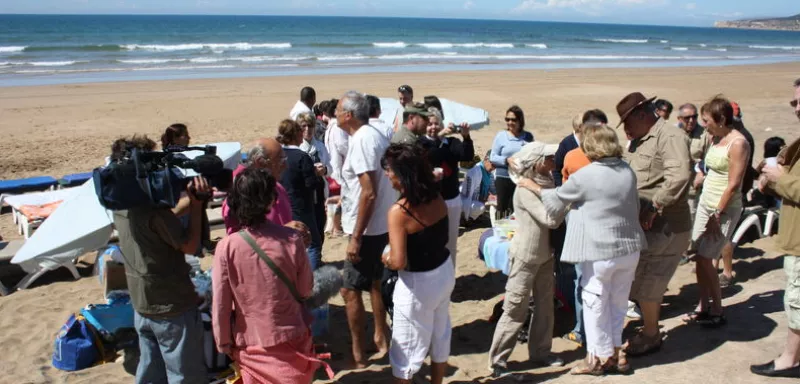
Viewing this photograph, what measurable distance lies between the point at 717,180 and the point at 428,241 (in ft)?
9.61

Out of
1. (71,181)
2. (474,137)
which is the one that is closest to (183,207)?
(71,181)

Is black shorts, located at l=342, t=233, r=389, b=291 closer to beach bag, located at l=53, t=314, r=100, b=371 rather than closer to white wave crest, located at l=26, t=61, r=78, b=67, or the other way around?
beach bag, located at l=53, t=314, r=100, b=371

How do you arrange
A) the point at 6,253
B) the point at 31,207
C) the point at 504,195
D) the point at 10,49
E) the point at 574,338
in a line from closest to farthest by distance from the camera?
the point at 574,338, the point at 6,253, the point at 504,195, the point at 31,207, the point at 10,49

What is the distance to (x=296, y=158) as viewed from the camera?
4961 millimetres

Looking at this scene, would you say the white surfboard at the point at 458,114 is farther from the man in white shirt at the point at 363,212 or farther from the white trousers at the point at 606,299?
the white trousers at the point at 606,299

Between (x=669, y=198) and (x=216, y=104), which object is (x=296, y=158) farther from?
(x=216, y=104)

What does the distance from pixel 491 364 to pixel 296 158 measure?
208 centimetres

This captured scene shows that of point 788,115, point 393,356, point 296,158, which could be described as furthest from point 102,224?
point 788,115

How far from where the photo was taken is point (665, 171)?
4309 millimetres

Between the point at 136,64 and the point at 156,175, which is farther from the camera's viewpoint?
the point at 136,64

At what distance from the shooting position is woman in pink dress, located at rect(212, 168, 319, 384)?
3156 millimetres

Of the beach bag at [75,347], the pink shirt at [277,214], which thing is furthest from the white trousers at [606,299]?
the beach bag at [75,347]

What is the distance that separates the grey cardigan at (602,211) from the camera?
3.84m

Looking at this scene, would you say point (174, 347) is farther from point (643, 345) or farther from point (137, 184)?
point (643, 345)
